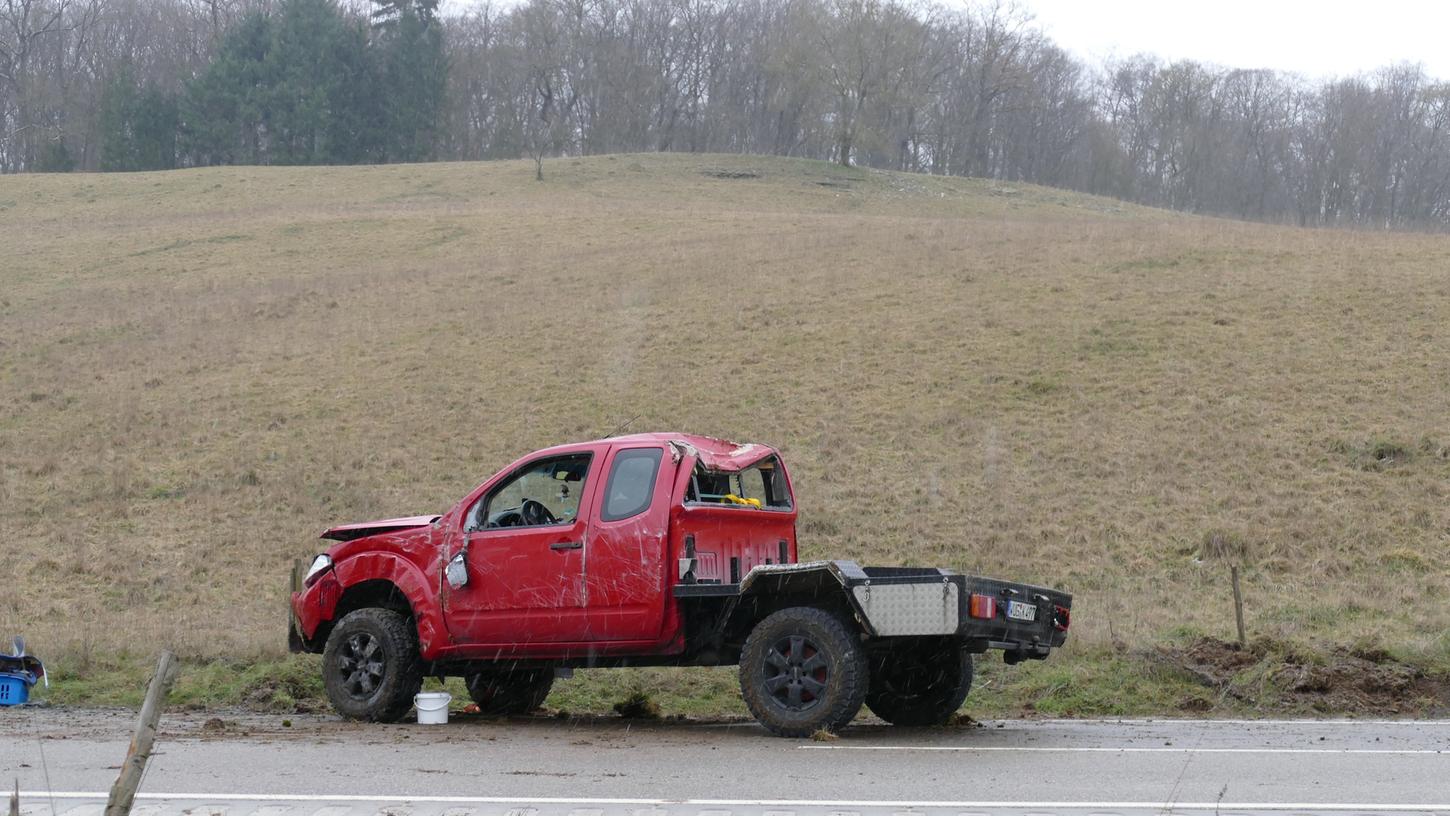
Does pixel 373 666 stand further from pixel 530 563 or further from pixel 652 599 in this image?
pixel 652 599

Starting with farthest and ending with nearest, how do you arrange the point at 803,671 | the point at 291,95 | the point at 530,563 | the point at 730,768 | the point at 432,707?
the point at 291,95 < the point at 432,707 < the point at 530,563 < the point at 803,671 < the point at 730,768

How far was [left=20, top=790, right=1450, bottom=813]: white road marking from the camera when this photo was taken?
20.9 feet

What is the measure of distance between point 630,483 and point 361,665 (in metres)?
2.51

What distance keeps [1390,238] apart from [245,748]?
34846 millimetres

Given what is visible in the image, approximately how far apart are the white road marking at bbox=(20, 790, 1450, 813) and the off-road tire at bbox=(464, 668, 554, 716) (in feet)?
13.3

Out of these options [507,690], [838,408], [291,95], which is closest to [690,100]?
[291,95]

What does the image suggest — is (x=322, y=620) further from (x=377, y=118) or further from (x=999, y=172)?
(x=999, y=172)

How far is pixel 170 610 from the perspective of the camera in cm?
1631

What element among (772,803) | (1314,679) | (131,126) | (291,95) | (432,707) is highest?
(291,95)

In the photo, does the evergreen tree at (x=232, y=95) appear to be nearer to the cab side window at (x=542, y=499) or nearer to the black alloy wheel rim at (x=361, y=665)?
the black alloy wheel rim at (x=361, y=665)

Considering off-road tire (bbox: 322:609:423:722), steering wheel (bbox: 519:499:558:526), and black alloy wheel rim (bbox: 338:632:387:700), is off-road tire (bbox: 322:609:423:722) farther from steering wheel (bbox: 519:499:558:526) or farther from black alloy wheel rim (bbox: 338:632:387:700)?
steering wheel (bbox: 519:499:558:526)

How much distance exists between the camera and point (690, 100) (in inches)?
3701

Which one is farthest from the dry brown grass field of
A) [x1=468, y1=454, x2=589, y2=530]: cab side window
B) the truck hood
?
the truck hood

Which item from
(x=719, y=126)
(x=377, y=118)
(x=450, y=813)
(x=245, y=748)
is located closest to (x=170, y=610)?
(x=245, y=748)
